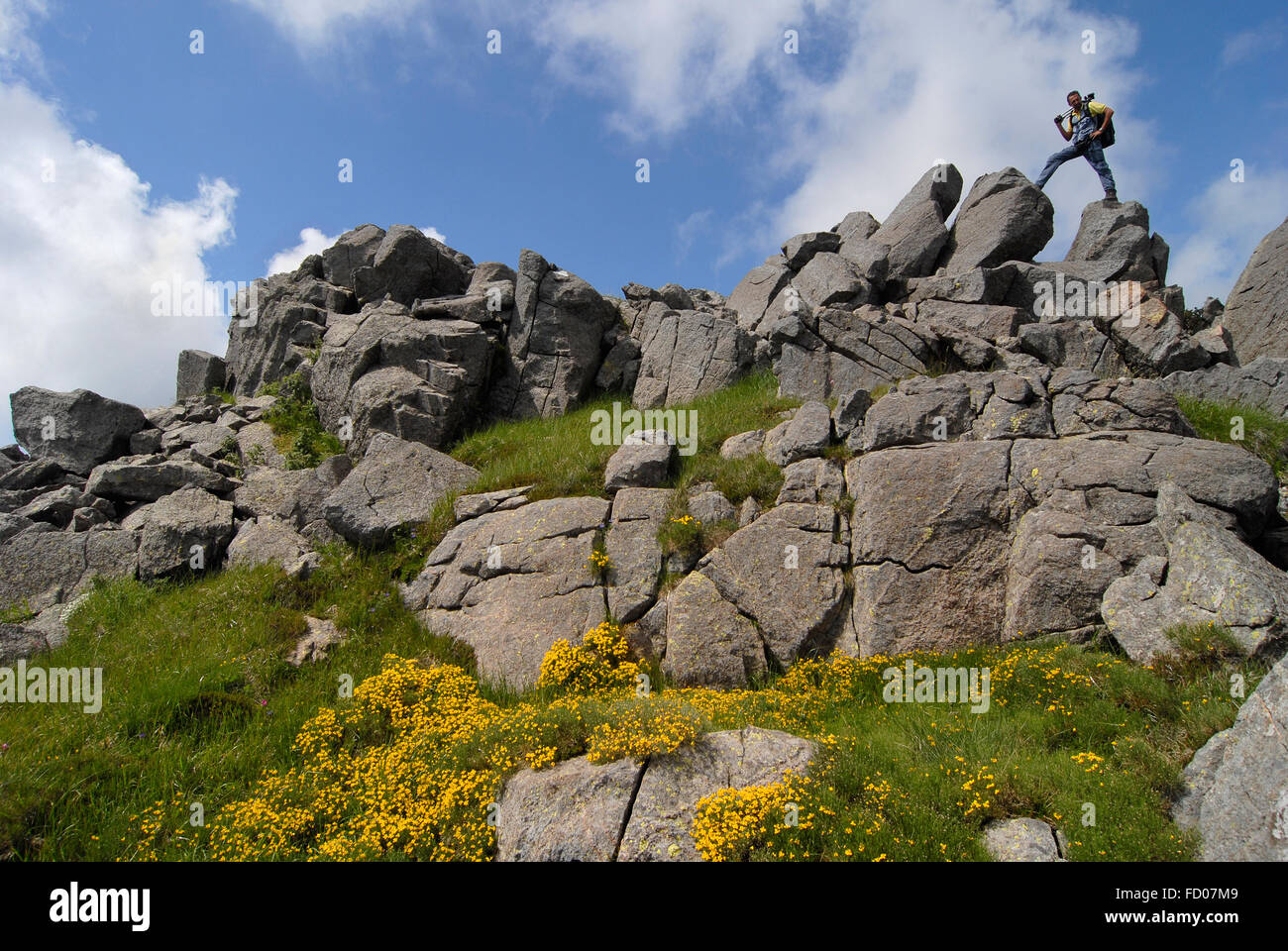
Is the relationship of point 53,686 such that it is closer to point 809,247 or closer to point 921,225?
point 809,247

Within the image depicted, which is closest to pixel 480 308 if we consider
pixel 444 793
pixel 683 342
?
pixel 683 342

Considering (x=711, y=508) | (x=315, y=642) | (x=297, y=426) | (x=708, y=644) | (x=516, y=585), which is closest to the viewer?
(x=708, y=644)

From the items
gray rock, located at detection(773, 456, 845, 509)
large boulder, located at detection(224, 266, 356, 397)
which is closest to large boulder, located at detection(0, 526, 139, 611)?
large boulder, located at detection(224, 266, 356, 397)

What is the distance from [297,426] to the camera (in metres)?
23.8

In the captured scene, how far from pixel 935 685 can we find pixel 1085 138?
25.1 metres

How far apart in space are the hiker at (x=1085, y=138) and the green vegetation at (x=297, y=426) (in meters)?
28.0

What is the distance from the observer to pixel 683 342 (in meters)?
24.5

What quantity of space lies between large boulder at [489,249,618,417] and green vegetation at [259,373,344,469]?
5739 mm

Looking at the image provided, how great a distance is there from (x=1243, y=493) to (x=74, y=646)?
2155cm

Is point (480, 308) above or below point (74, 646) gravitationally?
above

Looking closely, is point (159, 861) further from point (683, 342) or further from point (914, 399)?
point (683, 342)

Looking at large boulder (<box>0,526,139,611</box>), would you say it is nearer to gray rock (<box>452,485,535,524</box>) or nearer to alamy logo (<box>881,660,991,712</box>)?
gray rock (<box>452,485,535,524</box>)

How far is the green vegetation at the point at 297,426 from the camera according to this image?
22219 mm

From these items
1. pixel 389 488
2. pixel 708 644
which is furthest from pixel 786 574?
pixel 389 488
